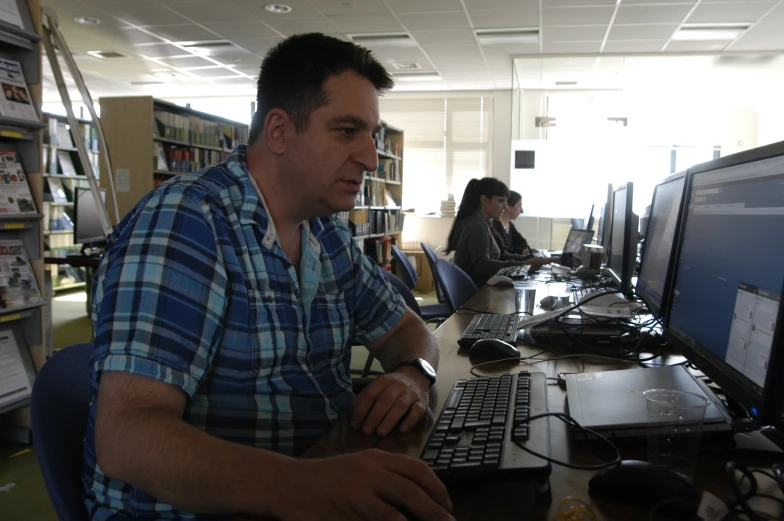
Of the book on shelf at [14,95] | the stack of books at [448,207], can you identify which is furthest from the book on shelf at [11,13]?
the stack of books at [448,207]

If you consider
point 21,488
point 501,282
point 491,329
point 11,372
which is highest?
point 491,329

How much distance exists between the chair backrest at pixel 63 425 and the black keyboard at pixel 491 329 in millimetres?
927

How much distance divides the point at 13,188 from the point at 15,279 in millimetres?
397

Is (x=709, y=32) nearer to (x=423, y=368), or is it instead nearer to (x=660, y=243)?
(x=660, y=243)

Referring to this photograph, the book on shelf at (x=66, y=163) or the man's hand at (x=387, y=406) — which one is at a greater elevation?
the book on shelf at (x=66, y=163)

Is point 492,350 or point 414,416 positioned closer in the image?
point 414,416

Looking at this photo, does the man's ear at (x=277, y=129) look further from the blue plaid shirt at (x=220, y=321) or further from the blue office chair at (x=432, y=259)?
the blue office chair at (x=432, y=259)

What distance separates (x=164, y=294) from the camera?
88 cm

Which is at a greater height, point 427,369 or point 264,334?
point 264,334

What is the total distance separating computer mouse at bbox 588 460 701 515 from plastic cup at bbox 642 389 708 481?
0.26 feet

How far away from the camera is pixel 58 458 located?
909 mm

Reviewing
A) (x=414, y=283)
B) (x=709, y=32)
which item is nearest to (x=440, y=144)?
(x=709, y=32)

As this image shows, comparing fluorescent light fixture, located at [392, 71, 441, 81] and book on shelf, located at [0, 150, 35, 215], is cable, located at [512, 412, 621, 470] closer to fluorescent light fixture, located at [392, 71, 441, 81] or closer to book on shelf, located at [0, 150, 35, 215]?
book on shelf, located at [0, 150, 35, 215]

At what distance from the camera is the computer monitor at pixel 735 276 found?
76 cm
